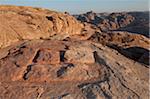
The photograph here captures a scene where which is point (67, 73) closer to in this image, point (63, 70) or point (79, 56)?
point (63, 70)

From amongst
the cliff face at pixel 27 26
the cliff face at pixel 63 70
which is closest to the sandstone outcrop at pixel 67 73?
the cliff face at pixel 63 70

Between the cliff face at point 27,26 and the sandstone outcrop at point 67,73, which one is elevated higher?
the cliff face at point 27,26

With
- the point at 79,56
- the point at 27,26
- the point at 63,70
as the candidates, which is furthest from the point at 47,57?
the point at 27,26

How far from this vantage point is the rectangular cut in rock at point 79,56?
14.3 meters

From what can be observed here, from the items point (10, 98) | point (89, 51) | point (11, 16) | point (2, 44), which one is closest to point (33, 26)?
point (11, 16)

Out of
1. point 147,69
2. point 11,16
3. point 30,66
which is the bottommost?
point 147,69

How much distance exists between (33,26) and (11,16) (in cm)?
124

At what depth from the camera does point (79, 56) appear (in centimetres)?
1454

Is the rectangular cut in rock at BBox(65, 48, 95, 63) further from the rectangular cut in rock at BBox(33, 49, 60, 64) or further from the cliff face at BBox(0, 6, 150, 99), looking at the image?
the rectangular cut in rock at BBox(33, 49, 60, 64)

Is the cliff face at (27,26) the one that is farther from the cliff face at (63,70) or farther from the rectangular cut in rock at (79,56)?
the rectangular cut in rock at (79,56)

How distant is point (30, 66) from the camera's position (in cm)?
1378

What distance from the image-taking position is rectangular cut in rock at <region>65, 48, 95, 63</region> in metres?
14.3

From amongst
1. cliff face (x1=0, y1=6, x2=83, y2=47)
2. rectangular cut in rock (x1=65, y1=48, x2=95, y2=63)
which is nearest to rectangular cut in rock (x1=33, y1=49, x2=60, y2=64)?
rectangular cut in rock (x1=65, y1=48, x2=95, y2=63)

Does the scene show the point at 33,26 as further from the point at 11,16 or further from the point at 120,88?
the point at 120,88
